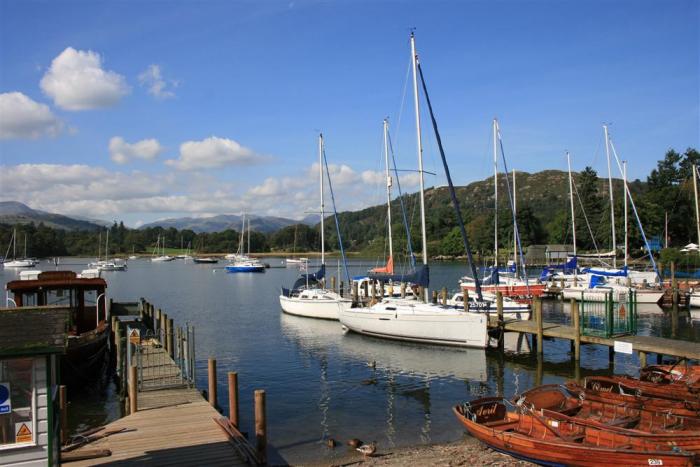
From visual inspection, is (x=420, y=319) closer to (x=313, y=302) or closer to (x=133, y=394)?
(x=313, y=302)

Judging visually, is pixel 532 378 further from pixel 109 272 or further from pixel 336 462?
pixel 109 272

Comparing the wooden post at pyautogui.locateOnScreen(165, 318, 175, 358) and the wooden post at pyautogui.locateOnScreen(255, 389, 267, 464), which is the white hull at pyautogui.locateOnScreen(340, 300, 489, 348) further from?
the wooden post at pyautogui.locateOnScreen(255, 389, 267, 464)

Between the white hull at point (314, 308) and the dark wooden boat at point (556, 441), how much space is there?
81.2ft

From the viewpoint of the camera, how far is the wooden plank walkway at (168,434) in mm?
12539

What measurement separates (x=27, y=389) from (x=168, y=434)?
5.26 metres

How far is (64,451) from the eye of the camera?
12562 millimetres

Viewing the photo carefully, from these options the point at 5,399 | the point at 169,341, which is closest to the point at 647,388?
the point at 5,399

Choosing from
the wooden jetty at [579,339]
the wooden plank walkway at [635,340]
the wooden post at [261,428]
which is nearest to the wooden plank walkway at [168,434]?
the wooden post at [261,428]

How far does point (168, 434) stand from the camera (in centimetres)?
1422

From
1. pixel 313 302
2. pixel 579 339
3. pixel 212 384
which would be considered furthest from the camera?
pixel 313 302

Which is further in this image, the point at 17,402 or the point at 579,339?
the point at 579,339

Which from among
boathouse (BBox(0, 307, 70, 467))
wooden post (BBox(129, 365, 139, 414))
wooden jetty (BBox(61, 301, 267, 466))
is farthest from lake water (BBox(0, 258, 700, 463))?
boathouse (BBox(0, 307, 70, 467))

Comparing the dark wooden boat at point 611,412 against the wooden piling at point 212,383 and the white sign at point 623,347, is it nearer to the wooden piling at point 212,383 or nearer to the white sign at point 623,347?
→ the white sign at point 623,347

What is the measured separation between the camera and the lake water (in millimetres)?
18609
